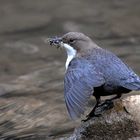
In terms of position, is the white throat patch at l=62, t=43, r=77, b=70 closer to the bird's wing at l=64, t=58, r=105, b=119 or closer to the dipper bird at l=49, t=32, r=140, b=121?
the dipper bird at l=49, t=32, r=140, b=121

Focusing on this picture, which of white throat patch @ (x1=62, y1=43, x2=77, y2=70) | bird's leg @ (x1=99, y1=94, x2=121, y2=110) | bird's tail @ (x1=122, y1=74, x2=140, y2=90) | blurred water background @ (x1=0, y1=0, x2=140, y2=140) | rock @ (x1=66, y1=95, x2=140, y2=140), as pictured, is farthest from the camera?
blurred water background @ (x1=0, y1=0, x2=140, y2=140)

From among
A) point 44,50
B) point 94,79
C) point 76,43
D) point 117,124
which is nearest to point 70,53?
point 76,43

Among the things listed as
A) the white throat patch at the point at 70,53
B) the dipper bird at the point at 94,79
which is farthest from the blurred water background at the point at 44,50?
the dipper bird at the point at 94,79

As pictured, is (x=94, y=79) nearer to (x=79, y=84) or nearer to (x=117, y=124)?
(x=79, y=84)

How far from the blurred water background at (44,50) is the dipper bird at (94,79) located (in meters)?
1.39

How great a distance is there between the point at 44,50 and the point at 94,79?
530 centimetres

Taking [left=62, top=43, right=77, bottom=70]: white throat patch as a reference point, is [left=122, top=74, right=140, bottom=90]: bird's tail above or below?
below

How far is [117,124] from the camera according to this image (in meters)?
5.95

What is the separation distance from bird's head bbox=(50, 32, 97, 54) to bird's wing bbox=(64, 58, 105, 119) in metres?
0.32

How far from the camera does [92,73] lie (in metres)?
5.86

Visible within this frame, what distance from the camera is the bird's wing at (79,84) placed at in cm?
555

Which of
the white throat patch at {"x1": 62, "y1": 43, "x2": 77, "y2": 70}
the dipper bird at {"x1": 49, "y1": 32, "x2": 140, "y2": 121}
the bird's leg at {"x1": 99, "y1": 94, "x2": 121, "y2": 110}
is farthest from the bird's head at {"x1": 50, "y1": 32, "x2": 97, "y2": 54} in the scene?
the bird's leg at {"x1": 99, "y1": 94, "x2": 121, "y2": 110}

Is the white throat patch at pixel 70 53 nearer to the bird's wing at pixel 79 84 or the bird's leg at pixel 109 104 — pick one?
the bird's wing at pixel 79 84

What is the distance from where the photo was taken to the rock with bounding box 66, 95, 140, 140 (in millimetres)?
5925
